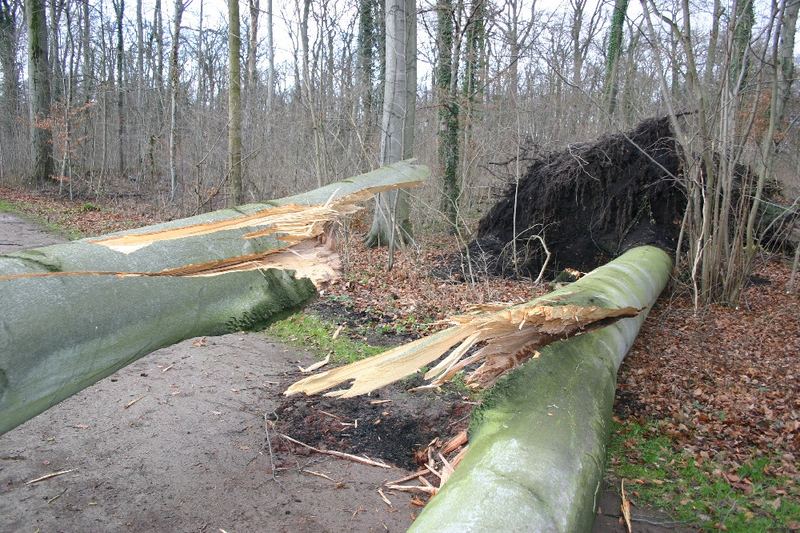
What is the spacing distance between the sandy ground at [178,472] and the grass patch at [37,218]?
28.4 feet

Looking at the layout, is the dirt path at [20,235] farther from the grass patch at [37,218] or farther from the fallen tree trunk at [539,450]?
the fallen tree trunk at [539,450]

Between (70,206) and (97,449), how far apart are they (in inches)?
622

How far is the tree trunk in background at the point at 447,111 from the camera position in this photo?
12.5 m

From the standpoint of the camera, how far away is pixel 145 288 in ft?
6.64

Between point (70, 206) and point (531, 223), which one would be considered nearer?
point (531, 223)

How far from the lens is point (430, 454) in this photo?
344 centimetres

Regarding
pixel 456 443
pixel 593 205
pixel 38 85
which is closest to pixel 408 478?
pixel 456 443

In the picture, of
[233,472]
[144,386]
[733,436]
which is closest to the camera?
[233,472]

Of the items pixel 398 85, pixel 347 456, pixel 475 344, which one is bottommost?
pixel 347 456

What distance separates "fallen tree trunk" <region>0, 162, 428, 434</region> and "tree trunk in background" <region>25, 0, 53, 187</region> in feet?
64.9

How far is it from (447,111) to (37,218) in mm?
11048

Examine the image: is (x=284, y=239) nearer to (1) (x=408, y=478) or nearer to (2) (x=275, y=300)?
(2) (x=275, y=300)

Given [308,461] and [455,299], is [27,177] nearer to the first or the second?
[455,299]

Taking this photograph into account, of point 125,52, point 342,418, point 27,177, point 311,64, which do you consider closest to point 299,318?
point 342,418
